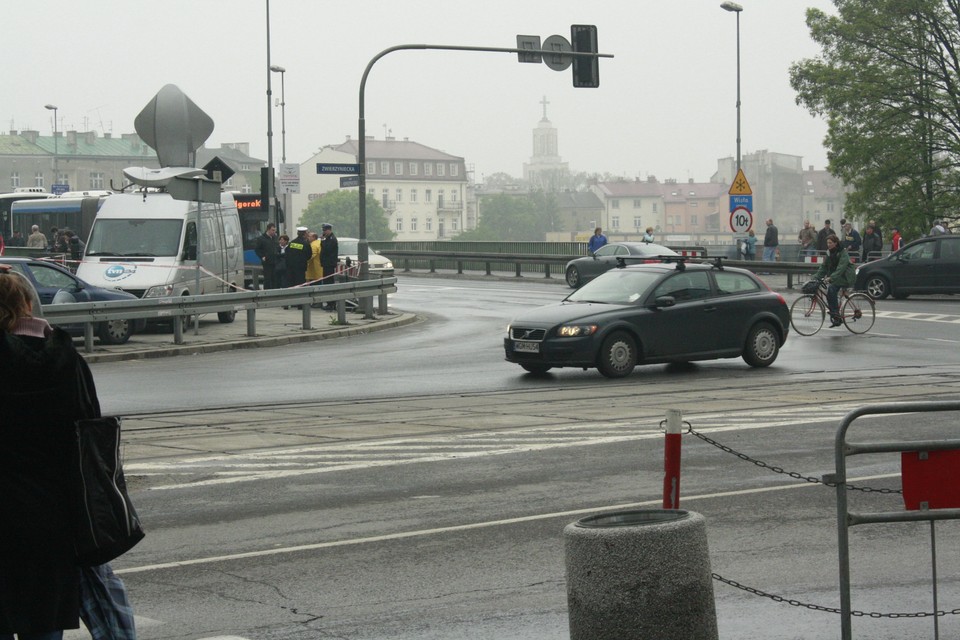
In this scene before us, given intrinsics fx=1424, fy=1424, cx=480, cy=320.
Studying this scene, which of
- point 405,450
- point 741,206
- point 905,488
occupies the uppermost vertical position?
point 741,206

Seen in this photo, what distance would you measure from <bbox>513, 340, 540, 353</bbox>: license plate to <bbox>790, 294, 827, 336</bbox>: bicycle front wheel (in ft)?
27.6

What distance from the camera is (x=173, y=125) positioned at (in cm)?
3153

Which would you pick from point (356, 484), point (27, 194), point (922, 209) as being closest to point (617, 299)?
point (356, 484)

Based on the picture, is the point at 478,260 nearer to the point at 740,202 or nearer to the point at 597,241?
the point at 597,241

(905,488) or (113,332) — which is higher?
(905,488)

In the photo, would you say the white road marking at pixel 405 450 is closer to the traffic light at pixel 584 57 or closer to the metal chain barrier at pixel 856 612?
the metal chain barrier at pixel 856 612

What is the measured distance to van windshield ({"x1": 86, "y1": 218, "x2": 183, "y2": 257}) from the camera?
25891mm

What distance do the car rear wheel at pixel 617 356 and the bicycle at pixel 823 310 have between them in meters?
7.64

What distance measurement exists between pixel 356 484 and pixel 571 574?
200 inches

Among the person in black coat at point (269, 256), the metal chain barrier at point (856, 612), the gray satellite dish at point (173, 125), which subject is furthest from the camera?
the person in black coat at point (269, 256)

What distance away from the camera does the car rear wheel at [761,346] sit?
19.6 m

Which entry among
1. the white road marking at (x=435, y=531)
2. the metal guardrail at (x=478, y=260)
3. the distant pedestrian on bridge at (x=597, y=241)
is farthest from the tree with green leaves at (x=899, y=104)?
the white road marking at (x=435, y=531)

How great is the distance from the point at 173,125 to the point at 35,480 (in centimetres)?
2827

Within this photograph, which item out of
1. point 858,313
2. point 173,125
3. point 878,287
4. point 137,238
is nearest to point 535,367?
point 858,313
